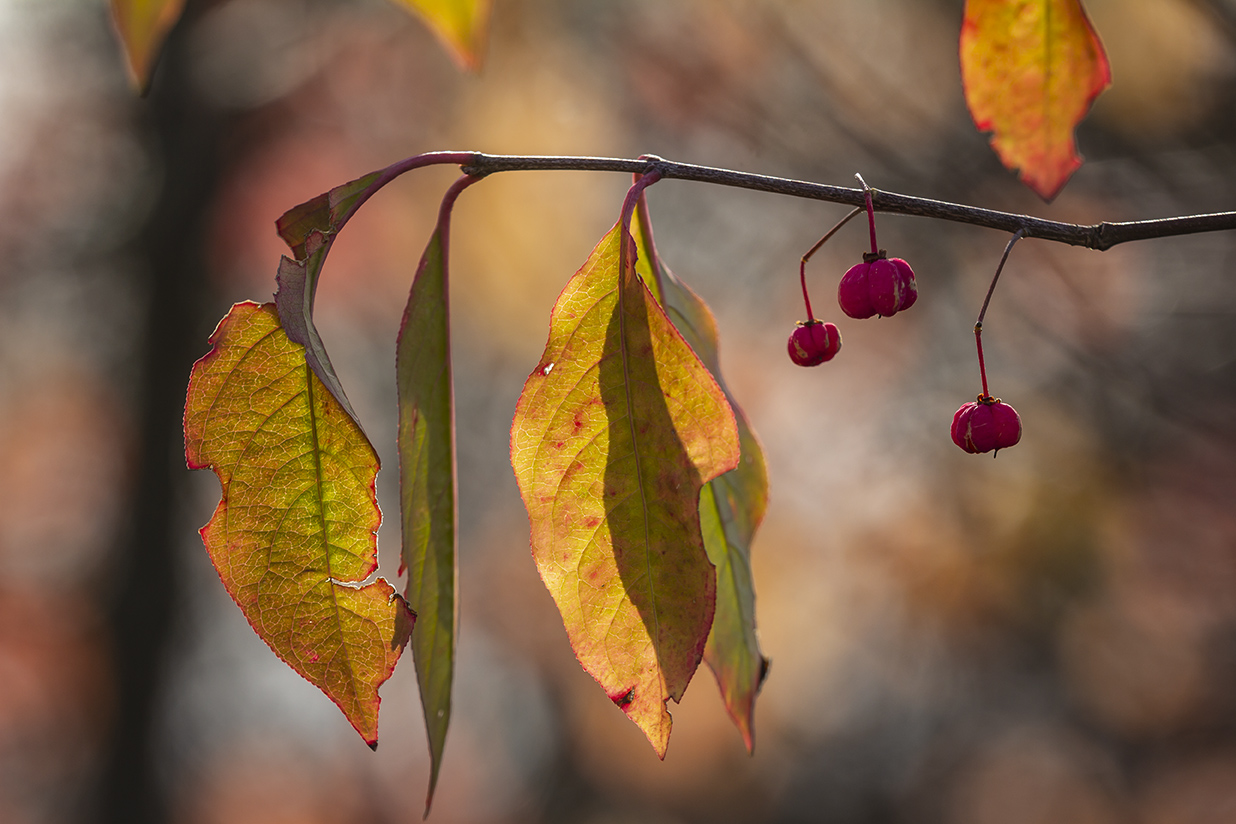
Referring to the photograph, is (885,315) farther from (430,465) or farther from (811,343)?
(430,465)

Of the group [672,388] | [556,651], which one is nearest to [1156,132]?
[672,388]

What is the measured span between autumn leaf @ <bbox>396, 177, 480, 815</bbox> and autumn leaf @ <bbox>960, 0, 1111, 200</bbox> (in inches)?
17.8

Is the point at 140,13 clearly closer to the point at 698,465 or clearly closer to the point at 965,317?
the point at 698,465

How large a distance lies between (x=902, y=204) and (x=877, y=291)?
0.11 m

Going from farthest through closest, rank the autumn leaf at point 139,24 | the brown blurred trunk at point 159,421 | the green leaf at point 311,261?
the brown blurred trunk at point 159,421 < the autumn leaf at point 139,24 < the green leaf at point 311,261

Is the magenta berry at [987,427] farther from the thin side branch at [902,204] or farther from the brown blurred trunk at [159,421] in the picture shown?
the brown blurred trunk at [159,421]

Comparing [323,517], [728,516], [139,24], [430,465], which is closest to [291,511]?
[323,517]

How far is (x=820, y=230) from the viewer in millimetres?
3914

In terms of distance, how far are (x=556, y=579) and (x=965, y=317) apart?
11.8 ft

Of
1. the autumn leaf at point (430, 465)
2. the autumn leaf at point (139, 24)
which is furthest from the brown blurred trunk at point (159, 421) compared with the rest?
the autumn leaf at point (430, 465)

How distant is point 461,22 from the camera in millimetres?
812

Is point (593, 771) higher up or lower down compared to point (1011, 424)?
lower down

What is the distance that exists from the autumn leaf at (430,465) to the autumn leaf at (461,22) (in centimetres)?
23

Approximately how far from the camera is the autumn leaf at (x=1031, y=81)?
694 millimetres
